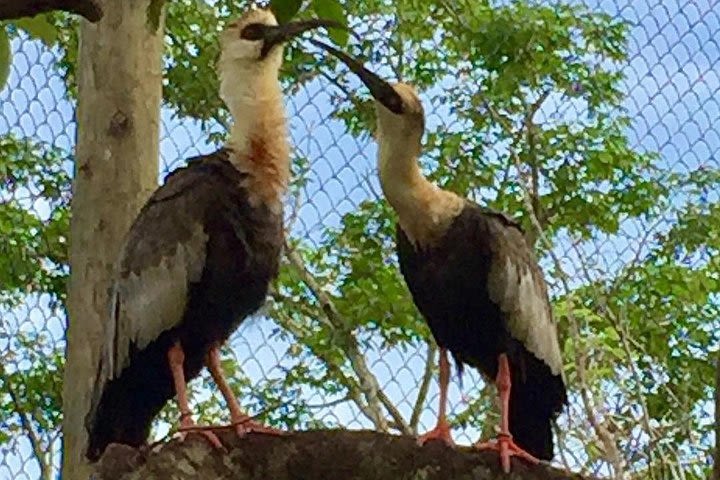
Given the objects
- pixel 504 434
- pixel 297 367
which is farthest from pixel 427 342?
pixel 504 434

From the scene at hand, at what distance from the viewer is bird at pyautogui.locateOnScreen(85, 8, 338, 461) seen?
249 cm

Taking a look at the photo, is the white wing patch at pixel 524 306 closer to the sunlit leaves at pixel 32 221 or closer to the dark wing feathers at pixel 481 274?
the dark wing feathers at pixel 481 274

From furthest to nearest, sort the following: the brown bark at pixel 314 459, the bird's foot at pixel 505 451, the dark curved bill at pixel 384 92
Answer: the dark curved bill at pixel 384 92 < the bird's foot at pixel 505 451 < the brown bark at pixel 314 459

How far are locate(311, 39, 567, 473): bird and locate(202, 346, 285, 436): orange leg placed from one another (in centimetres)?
37

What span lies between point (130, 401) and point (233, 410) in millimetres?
192

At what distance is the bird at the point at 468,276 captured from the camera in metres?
2.63

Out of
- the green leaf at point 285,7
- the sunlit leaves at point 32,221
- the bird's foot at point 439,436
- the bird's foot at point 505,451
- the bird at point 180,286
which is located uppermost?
the sunlit leaves at point 32,221

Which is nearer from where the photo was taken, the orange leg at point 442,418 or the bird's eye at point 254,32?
the orange leg at point 442,418

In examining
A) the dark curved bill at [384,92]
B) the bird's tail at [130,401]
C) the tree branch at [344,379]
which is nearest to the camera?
the bird's tail at [130,401]

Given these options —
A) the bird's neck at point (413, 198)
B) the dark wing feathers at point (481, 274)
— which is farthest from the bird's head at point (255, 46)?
the dark wing feathers at point (481, 274)

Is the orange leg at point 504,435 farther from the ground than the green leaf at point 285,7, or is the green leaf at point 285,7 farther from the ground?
the orange leg at point 504,435

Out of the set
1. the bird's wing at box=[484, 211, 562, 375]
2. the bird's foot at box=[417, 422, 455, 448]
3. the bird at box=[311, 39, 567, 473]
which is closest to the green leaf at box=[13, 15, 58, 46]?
the bird's foot at box=[417, 422, 455, 448]

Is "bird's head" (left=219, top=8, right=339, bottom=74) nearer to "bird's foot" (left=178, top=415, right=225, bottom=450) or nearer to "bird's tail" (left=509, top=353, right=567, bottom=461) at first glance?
"bird's tail" (left=509, top=353, right=567, bottom=461)

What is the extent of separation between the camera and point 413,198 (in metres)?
2.66
